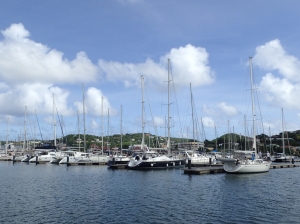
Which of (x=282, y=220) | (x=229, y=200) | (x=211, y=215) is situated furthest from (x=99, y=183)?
(x=282, y=220)

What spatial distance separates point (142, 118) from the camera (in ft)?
231

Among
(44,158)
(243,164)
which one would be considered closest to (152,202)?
(243,164)

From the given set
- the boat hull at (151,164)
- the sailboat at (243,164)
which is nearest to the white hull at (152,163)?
the boat hull at (151,164)

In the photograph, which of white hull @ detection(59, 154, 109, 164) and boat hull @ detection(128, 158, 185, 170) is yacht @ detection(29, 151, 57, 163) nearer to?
white hull @ detection(59, 154, 109, 164)

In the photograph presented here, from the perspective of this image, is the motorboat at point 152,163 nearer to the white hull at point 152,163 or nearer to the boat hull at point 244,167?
the white hull at point 152,163

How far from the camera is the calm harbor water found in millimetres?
23328

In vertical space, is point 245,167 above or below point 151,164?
below

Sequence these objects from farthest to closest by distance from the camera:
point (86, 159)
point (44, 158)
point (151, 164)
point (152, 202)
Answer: point (44, 158) < point (86, 159) < point (151, 164) < point (152, 202)

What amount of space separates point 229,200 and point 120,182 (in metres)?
18.1

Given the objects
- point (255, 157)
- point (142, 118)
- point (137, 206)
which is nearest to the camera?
point (137, 206)

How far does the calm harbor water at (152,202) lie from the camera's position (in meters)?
23.3

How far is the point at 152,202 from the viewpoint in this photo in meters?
29.1

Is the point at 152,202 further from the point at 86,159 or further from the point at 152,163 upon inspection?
the point at 86,159

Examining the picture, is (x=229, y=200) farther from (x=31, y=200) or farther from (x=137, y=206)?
(x=31, y=200)
